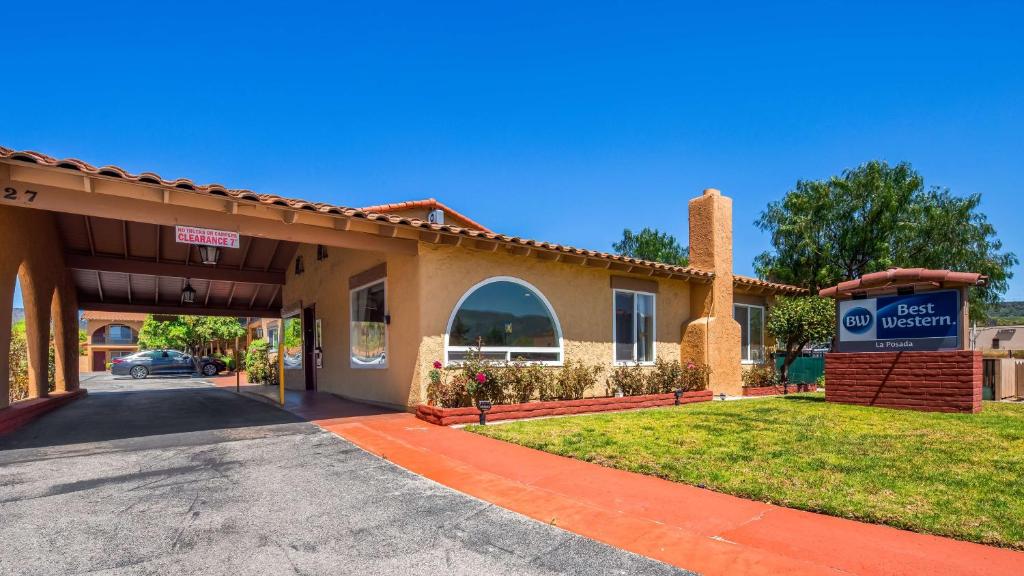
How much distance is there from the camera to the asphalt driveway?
328cm

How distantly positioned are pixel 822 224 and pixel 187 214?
74.9ft

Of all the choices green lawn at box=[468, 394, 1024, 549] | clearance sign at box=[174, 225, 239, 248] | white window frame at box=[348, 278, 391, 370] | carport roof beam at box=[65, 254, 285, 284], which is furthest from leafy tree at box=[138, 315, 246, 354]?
green lawn at box=[468, 394, 1024, 549]

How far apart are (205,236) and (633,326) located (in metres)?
8.26

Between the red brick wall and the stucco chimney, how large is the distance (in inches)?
101

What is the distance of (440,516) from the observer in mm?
4125

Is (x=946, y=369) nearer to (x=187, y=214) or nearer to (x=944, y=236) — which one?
(x=187, y=214)

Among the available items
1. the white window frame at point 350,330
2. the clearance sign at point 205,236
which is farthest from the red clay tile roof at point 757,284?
the clearance sign at point 205,236

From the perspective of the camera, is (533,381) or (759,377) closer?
(533,381)

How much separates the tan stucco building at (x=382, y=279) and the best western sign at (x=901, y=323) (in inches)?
115

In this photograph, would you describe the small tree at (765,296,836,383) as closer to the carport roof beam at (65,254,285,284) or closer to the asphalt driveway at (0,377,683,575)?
the asphalt driveway at (0,377,683,575)

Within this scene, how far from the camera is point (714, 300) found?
12750mm

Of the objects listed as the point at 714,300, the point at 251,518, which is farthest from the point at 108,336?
the point at 251,518

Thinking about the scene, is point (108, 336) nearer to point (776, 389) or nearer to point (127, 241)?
point (127, 241)

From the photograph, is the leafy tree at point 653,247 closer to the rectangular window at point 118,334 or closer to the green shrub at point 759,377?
the green shrub at point 759,377
